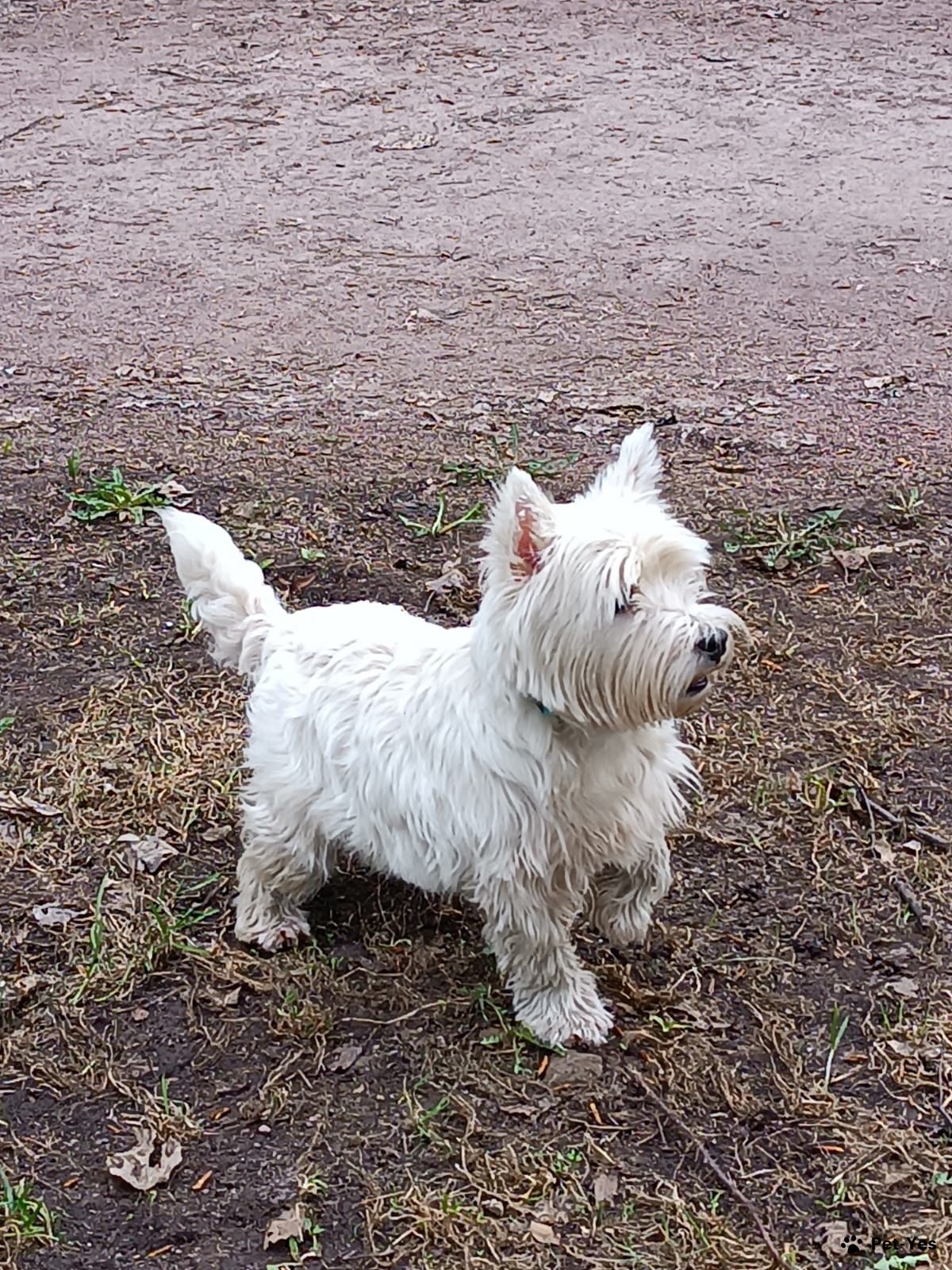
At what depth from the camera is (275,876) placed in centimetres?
382

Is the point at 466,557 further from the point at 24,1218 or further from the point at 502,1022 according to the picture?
the point at 24,1218

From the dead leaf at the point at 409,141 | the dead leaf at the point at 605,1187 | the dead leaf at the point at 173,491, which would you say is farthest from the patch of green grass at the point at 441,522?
the dead leaf at the point at 409,141

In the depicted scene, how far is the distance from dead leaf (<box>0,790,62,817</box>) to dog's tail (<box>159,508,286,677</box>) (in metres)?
0.83

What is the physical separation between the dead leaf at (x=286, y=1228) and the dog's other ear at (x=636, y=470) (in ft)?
5.50

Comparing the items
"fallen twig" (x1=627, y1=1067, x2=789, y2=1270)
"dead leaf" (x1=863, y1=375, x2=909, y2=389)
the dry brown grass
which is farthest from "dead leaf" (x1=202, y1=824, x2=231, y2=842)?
"dead leaf" (x1=863, y1=375, x2=909, y2=389)

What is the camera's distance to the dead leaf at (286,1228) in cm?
313

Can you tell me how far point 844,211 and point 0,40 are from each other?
6847 millimetres

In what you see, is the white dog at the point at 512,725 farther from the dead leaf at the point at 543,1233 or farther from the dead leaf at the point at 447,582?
the dead leaf at the point at 447,582

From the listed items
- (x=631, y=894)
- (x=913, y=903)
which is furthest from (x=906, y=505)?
(x=631, y=894)

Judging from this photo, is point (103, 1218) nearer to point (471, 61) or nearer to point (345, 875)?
point (345, 875)

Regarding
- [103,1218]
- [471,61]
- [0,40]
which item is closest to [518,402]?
[103,1218]

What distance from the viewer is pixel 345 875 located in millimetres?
4137

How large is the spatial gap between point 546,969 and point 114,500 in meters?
3.17

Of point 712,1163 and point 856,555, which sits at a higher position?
point 712,1163
